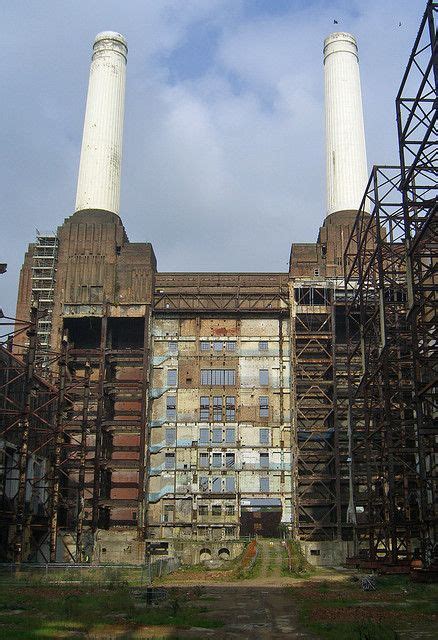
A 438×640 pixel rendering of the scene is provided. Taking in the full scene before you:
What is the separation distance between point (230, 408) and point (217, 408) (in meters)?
1.05

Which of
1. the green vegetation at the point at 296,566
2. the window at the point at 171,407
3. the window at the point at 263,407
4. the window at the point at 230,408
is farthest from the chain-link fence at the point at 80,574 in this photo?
the window at the point at 263,407

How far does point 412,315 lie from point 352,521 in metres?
19.3

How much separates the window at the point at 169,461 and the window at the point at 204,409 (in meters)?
3.72

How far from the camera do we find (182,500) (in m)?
56.0

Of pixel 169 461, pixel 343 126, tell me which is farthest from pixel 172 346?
pixel 343 126

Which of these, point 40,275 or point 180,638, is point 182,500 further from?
point 180,638

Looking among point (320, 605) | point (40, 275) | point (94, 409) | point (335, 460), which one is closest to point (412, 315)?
point (320, 605)

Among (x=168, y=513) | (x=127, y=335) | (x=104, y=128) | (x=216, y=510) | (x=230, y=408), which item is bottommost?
(x=168, y=513)

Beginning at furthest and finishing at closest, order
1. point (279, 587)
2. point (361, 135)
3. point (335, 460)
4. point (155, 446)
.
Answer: point (361, 135)
point (155, 446)
point (335, 460)
point (279, 587)

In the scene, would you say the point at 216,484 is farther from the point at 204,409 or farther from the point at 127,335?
the point at 127,335

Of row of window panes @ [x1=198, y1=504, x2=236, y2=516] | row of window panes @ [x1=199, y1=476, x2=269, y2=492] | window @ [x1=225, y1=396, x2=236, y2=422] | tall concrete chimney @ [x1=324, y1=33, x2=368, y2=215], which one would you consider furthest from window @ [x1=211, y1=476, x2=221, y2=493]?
tall concrete chimney @ [x1=324, y1=33, x2=368, y2=215]

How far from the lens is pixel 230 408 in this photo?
2292 inches

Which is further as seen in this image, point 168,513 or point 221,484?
point 221,484

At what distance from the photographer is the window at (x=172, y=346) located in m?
59.6
